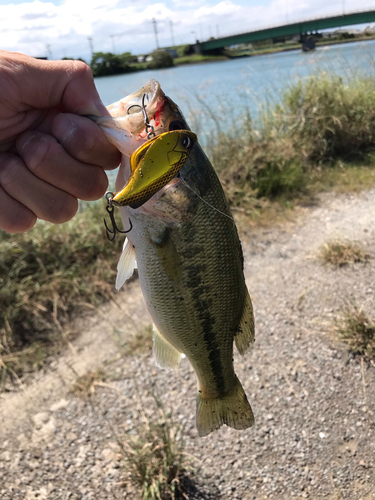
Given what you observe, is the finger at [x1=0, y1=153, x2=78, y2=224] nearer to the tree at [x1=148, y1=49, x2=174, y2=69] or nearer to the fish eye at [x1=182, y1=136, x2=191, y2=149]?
the fish eye at [x1=182, y1=136, x2=191, y2=149]

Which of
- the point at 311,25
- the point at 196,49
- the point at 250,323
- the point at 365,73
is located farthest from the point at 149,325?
the point at 311,25

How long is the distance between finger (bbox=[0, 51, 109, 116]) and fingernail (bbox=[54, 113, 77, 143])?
76 millimetres

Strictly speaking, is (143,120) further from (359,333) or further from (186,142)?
(359,333)

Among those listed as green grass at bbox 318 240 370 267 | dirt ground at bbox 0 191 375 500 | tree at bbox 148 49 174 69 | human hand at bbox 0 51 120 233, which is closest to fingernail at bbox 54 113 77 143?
human hand at bbox 0 51 120 233

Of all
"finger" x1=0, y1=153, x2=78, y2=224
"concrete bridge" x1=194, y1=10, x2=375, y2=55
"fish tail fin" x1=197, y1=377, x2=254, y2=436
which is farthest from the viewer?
"concrete bridge" x1=194, y1=10, x2=375, y2=55

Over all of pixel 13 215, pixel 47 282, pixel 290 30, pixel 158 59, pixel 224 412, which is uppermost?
pixel 290 30

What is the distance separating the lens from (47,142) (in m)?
1.50

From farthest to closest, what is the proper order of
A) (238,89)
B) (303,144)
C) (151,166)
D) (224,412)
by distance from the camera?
(238,89) < (303,144) < (224,412) < (151,166)

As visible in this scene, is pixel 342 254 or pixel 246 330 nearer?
pixel 246 330

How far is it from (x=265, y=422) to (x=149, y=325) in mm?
1667

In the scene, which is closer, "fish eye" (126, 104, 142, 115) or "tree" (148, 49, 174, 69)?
"fish eye" (126, 104, 142, 115)

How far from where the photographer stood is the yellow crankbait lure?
3.99 ft

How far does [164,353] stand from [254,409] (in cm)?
177

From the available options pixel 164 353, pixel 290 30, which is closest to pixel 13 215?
pixel 164 353
